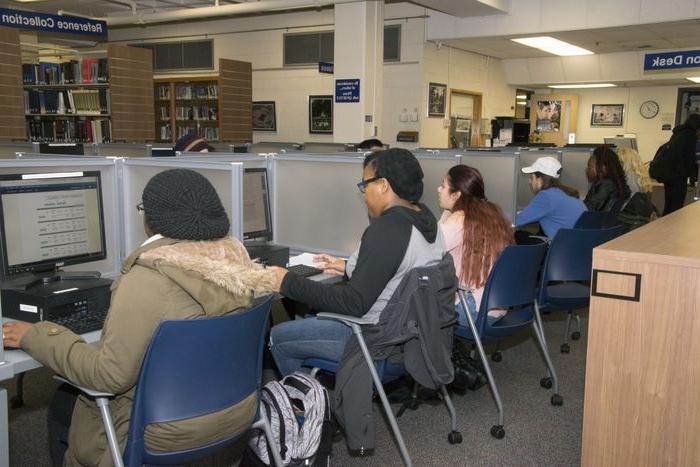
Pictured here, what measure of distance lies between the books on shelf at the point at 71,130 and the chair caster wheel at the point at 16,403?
5.79 metres

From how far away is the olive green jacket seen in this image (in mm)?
1587

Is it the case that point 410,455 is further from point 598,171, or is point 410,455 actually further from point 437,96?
point 437,96

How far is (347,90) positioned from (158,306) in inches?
268

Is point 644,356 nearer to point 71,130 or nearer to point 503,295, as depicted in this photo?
point 503,295

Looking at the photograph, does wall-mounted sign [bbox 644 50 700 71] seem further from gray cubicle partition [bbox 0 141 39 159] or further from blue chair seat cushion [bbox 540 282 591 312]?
gray cubicle partition [bbox 0 141 39 159]

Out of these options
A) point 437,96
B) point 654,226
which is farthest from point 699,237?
point 437,96

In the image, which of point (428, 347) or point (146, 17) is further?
point (146, 17)

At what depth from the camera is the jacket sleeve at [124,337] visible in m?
1.58

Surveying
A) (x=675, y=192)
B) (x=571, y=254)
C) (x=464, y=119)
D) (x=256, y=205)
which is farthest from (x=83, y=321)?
(x=464, y=119)

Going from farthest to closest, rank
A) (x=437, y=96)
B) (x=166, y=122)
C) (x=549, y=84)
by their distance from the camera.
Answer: (x=549, y=84) < (x=166, y=122) < (x=437, y=96)

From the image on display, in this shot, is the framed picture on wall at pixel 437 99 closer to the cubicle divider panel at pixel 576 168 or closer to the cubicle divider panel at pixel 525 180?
the cubicle divider panel at pixel 576 168

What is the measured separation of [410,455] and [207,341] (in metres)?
1.42

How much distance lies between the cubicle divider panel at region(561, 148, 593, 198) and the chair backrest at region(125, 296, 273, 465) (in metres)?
4.70

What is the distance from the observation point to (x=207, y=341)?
1.65m
